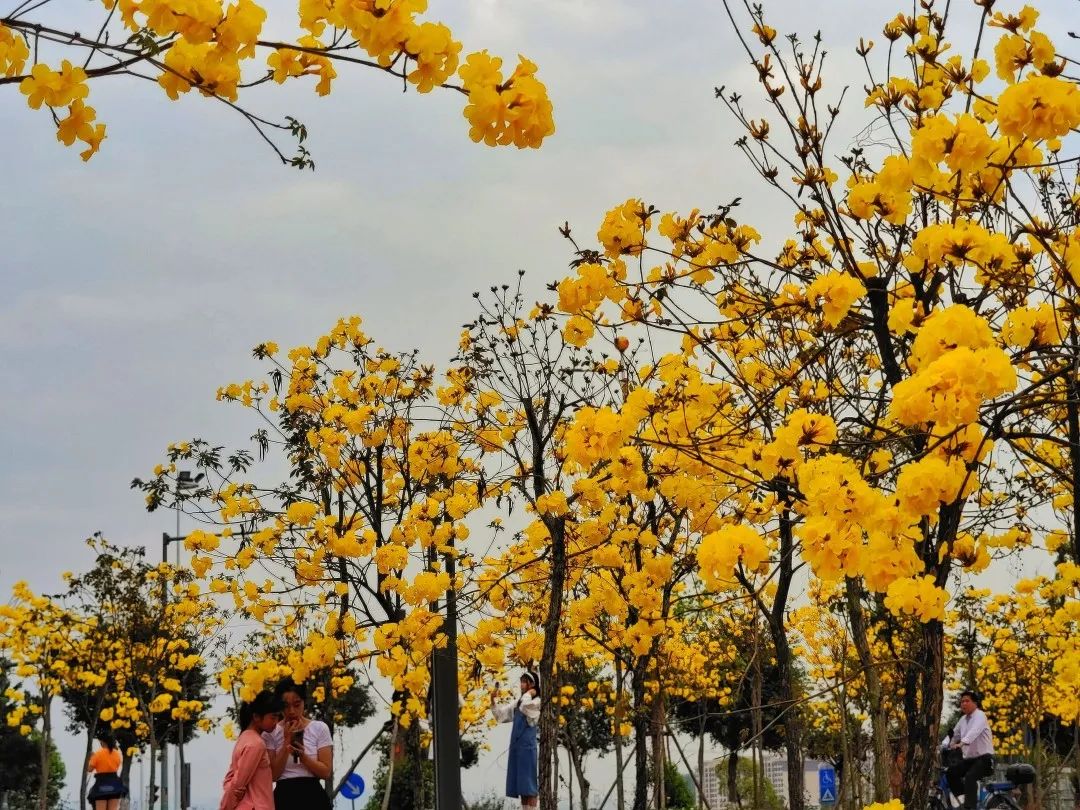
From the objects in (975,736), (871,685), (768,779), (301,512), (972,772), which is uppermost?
(301,512)

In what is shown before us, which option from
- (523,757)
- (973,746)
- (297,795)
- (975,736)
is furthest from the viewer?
(973,746)

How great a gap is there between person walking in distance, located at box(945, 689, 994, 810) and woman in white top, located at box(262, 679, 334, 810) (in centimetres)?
756

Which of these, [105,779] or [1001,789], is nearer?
[1001,789]

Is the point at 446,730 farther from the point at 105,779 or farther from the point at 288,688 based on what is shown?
the point at 105,779

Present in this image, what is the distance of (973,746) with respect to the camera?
491 inches

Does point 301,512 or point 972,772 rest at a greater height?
point 301,512

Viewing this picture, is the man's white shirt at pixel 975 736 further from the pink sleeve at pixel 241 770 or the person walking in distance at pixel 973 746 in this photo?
the pink sleeve at pixel 241 770

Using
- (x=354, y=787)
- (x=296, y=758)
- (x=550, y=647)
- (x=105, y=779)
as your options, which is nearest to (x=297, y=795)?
(x=296, y=758)

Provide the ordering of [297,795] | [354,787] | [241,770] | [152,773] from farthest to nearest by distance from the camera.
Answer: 1. [152,773]
2. [354,787]
3. [297,795]
4. [241,770]

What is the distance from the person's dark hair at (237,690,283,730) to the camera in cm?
685

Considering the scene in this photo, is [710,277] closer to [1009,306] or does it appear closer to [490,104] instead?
[1009,306]

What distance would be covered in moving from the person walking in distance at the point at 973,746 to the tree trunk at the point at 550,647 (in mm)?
5674

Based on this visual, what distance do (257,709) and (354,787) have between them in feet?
24.4

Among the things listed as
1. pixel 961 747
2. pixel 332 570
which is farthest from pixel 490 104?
pixel 961 747
